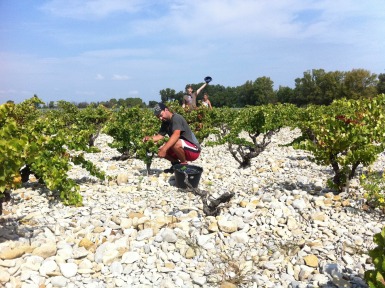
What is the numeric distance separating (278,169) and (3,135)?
18.4 feet

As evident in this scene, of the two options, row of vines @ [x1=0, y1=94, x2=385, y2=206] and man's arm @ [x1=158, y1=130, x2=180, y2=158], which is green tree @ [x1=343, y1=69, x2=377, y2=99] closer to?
row of vines @ [x1=0, y1=94, x2=385, y2=206]

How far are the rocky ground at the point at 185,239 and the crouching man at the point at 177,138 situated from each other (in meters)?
0.92

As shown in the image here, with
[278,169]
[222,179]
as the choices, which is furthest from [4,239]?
[278,169]

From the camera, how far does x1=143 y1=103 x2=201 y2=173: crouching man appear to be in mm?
6493

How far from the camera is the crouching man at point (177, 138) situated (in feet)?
21.3

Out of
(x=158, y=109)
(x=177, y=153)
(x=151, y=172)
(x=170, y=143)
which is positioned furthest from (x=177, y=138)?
(x=151, y=172)

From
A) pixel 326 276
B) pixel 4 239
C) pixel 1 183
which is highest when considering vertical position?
pixel 1 183

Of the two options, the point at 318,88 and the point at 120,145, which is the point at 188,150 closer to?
the point at 120,145

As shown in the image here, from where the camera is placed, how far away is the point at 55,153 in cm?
549

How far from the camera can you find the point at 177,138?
6426 millimetres

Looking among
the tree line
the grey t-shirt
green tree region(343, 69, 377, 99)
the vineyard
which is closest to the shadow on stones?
the vineyard

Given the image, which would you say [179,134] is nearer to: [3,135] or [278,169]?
[278,169]

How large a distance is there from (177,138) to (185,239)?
251 centimetres

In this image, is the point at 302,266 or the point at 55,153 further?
the point at 55,153
